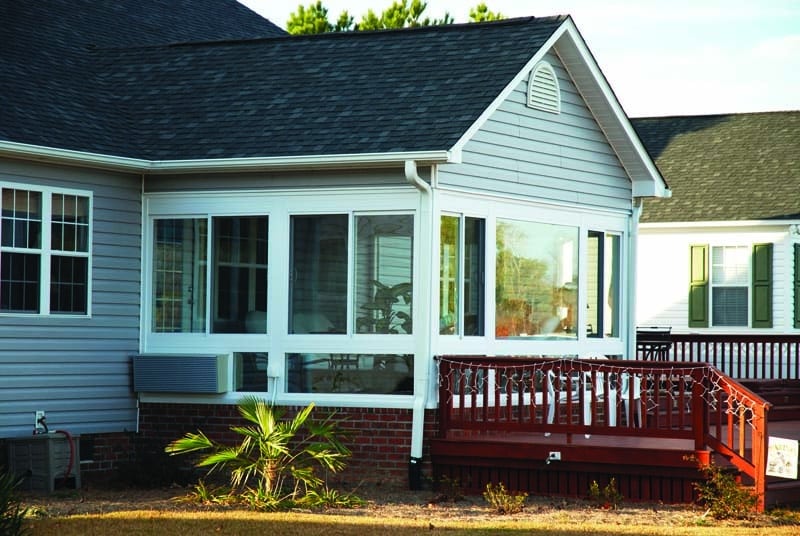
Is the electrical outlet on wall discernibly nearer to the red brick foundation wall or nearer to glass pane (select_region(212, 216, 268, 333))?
glass pane (select_region(212, 216, 268, 333))

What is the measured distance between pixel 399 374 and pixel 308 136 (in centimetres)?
275

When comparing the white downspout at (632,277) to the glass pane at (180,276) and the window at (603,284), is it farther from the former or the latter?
the glass pane at (180,276)

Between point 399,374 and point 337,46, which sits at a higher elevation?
point 337,46

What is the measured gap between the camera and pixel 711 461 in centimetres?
1284

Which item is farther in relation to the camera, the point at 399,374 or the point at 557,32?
the point at 557,32

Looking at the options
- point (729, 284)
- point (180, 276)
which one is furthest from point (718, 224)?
point (180, 276)

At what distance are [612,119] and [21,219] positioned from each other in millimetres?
6980

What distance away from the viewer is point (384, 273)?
14.2m

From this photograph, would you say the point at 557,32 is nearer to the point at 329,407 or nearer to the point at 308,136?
the point at 308,136

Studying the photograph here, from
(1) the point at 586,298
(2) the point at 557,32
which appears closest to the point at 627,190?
(1) the point at 586,298

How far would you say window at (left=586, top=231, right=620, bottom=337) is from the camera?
1633 cm

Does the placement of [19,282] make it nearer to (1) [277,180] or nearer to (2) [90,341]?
(2) [90,341]

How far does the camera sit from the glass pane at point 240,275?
14.7 metres

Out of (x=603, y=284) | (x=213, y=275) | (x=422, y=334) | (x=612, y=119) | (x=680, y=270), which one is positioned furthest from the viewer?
(x=680, y=270)
